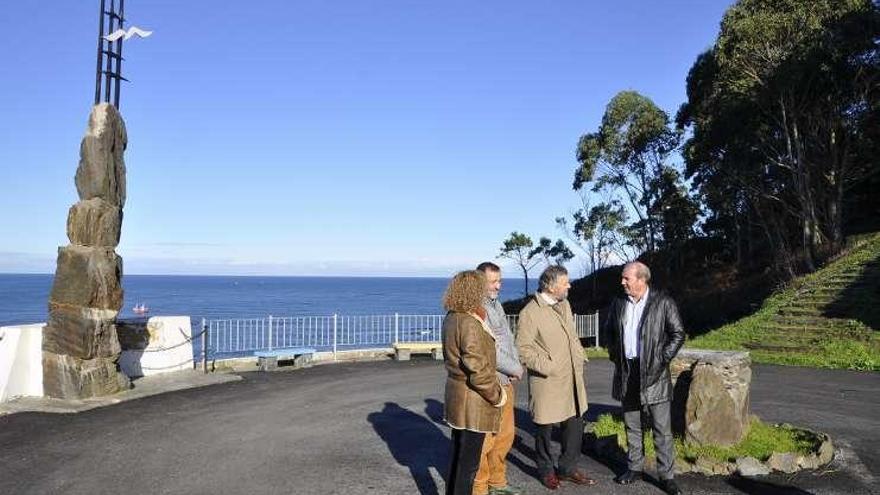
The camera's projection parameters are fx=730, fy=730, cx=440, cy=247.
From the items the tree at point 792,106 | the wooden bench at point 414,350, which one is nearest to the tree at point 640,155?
the tree at point 792,106

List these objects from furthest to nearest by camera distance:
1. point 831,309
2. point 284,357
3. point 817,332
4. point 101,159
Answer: point 831,309 → point 817,332 → point 284,357 → point 101,159

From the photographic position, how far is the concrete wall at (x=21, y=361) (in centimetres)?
966

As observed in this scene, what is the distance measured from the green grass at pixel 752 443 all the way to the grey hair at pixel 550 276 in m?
1.91

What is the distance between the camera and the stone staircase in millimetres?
17453

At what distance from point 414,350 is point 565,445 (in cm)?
1072

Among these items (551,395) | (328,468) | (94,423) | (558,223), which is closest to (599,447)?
(551,395)

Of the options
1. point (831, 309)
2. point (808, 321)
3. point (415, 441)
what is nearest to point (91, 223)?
point (415, 441)

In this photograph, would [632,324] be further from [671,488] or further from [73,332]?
[73,332]

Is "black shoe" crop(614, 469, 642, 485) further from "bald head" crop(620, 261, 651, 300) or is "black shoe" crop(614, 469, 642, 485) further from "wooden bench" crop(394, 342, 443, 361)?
"wooden bench" crop(394, 342, 443, 361)

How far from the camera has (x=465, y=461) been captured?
4.79m

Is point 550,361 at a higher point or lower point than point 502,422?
higher

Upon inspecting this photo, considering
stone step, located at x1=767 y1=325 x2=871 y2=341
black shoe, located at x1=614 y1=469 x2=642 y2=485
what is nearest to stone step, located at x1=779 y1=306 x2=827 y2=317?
stone step, located at x1=767 y1=325 x2=871 y2=341

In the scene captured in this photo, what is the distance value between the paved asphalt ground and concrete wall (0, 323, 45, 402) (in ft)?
3.01

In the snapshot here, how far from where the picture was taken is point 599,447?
7.00 meters
